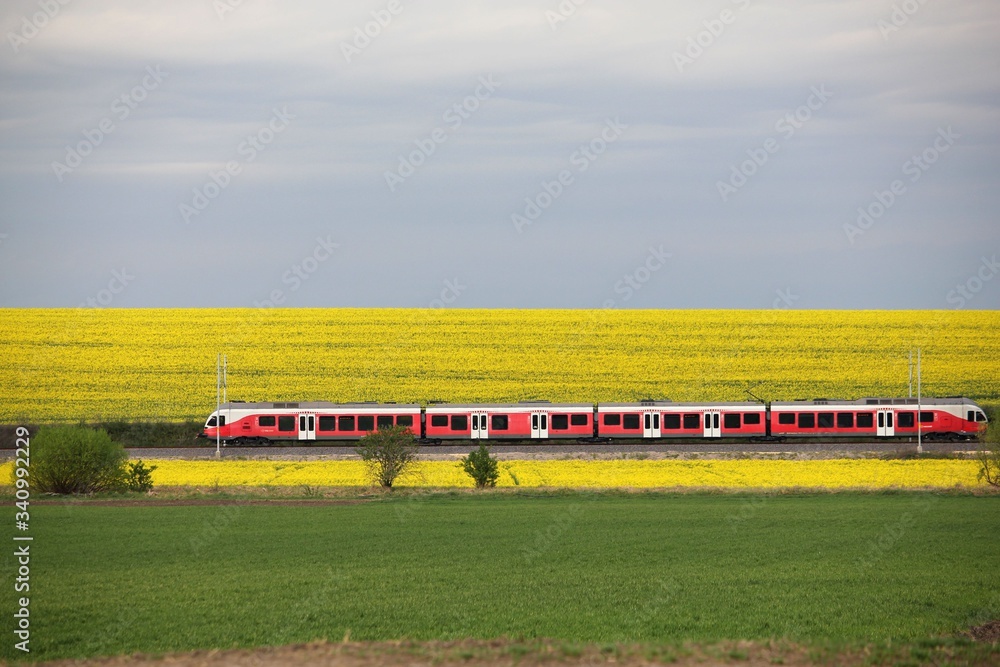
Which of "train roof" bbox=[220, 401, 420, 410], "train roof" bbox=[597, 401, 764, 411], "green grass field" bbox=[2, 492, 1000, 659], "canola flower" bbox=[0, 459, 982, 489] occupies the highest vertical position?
"train roof" bbox=[220, 401, 420, 410]

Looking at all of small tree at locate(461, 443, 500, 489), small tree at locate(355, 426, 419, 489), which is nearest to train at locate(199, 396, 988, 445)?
small tree at locate(355, 426, 419, 489)

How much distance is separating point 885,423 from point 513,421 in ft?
53.7

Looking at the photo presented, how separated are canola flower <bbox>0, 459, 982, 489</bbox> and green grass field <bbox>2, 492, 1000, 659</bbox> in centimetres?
735

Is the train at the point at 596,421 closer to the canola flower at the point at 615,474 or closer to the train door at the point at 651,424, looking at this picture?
the train door at the point at 651,424

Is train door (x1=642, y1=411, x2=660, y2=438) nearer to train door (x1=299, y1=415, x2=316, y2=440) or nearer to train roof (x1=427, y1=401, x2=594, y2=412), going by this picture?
train roof (x1=427, y1=401, x2=594, y2=412)

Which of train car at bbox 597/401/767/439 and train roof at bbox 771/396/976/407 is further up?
train roof at bbox 771/396/976/407

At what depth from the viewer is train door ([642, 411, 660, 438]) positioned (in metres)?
47.0

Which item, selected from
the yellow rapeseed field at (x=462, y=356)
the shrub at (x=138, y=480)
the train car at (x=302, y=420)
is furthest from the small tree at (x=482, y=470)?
the yellow rapeseed field at (x=462, y=356)

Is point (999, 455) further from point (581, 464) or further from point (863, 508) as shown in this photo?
point (581, 464)

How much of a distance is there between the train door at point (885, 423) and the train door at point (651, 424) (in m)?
9.65

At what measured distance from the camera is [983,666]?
42.6 ft

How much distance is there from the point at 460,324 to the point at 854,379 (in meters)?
27.9

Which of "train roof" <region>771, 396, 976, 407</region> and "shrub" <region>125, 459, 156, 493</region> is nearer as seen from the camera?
"shrub" <region>125, 459, 156, 493</region>

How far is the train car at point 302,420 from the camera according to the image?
152 ft
